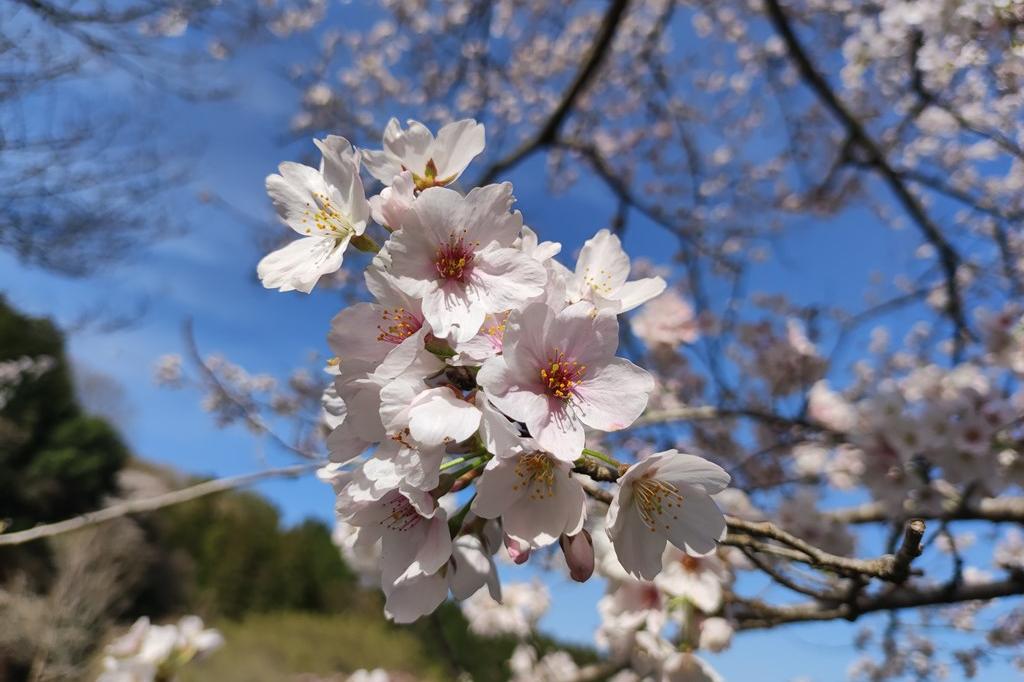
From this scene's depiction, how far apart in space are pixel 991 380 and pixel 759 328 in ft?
2.95

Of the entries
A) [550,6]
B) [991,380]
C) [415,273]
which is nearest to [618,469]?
[415,273]

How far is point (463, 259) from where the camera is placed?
67 cm

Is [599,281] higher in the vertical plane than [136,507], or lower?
higher

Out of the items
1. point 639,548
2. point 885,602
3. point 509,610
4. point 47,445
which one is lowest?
point 47,445

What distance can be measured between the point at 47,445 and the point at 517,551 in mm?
13077

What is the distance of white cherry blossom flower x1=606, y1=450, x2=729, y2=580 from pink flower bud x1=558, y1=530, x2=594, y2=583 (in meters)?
0.03

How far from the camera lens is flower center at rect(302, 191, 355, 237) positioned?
29.2 inches

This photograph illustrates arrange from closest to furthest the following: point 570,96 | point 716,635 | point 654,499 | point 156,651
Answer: point 654,499 < point 716,635 < point 156,651 < point 570,96

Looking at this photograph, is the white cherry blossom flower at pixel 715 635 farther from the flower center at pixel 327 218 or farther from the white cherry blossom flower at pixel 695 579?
the flower center at pixel 327 218

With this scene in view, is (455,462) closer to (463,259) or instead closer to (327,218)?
(463,259)

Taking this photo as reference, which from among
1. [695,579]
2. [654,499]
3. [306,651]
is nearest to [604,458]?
[654,499]

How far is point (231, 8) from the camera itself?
4426 mm

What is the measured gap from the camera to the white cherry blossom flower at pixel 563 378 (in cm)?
59

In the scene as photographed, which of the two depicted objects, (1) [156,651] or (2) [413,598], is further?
(1) [156,651]
